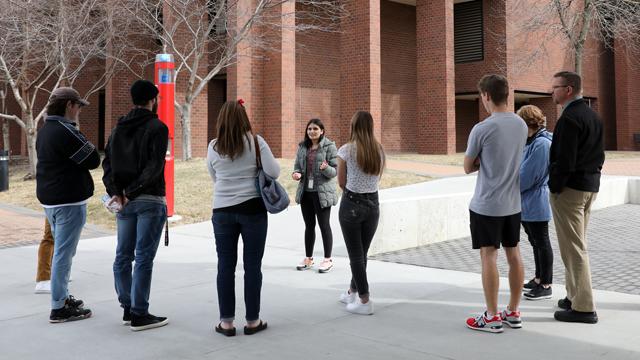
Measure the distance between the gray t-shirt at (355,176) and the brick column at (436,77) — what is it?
22.0 metres

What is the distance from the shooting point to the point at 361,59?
2436 cm

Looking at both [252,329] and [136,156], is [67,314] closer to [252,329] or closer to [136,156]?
[136,156]

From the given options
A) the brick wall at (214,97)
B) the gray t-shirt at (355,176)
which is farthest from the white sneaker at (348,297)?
the brick wall at (214,97)

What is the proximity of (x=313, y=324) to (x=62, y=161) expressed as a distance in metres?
2.53

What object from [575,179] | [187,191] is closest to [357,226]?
[575,179]

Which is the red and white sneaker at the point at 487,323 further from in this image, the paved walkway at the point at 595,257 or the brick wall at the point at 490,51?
the brick wall at the point at 490,51

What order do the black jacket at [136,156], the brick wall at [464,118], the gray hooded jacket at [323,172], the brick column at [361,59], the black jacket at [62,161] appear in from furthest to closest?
Result: the brick wall at [464,118]
the brick column at [361,59]
the gray hooded jacket at [323,172]
the black jacket at [62,161]
the black jacket at [136,156]

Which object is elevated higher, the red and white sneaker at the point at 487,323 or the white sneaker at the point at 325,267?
the white sneaker at the point at 325,267

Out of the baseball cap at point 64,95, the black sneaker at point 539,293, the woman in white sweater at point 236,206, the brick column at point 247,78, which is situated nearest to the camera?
the woman in white sweater at point 236,206

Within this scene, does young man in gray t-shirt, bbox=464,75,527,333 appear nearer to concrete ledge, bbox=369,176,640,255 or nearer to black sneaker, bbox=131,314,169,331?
black sneaker, bbox=131,314,169,331

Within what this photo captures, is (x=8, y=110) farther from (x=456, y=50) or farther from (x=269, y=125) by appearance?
(x=456, y=50)

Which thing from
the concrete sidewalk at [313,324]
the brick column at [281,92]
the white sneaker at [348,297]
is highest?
the brick column at [281,92]

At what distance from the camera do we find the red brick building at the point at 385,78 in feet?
74.6

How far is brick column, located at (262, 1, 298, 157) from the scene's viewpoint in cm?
2200
